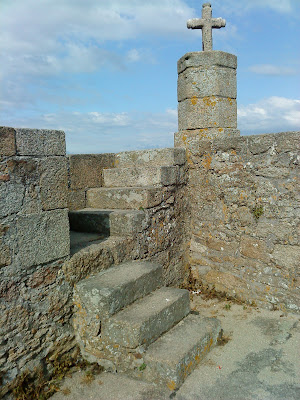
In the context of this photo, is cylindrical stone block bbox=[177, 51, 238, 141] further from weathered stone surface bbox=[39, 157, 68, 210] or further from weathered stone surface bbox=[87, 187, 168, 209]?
weathered stone surface bbox=[39, 157, 68, 210]

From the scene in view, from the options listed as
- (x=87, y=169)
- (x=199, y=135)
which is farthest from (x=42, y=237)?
(x=199, y=135)

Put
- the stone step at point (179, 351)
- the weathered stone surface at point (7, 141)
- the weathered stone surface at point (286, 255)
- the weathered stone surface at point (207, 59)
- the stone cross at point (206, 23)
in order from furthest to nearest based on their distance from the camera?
the stone cross at point (206, 23) → the weathered stone surface at point (207, 59) → the weathered stone surface at point (286, 255) → the stone step at point (179, 351) → the weathered stone surface at point (7, 141)

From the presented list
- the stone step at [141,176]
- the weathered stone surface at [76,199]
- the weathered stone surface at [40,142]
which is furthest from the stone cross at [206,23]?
the weathered stone surface at [40,142]

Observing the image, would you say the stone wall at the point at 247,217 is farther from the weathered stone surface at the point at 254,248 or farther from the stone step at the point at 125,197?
the stone step at the point at 125,197

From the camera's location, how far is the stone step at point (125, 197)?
384cm

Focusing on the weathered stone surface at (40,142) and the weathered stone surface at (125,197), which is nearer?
the weathered stone surface at (40,142)

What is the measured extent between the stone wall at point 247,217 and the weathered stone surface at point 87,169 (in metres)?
1.20

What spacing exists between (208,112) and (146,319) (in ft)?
9.95

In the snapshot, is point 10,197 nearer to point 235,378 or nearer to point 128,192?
point 128,192

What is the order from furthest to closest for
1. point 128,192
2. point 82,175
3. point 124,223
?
point 82,175 → point 128,192 → point 124,223

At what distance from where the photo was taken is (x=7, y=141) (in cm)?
226

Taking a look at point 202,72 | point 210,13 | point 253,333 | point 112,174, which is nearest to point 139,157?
point 112,174

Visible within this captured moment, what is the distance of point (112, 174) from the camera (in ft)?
14.6

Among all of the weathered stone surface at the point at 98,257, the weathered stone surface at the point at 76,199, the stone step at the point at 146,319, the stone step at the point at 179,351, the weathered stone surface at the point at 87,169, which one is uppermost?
the weathered stone surface at the point at 87,169
